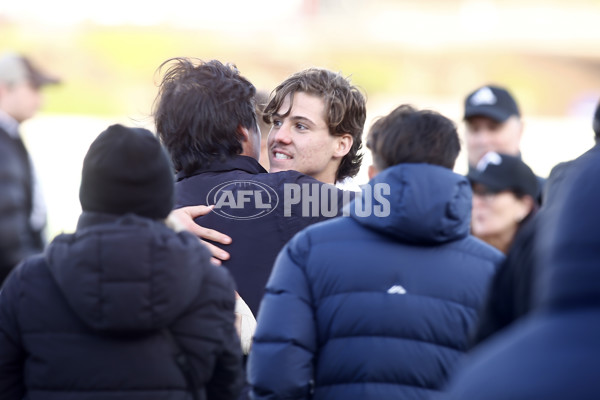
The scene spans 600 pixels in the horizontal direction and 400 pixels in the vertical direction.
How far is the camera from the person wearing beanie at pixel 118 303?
1.98 meters

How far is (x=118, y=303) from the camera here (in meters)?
1.97

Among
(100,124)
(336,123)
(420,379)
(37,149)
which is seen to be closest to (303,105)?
(336,123)

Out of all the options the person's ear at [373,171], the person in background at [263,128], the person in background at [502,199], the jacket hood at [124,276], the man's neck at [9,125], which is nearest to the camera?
the jacket hood at [124,276]

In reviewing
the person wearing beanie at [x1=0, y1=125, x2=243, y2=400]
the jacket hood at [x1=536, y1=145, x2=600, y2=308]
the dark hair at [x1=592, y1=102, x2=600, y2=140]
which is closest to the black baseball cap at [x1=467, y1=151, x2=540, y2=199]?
the dark hair at [x1=592, y1=102, x2=600, y2=140]

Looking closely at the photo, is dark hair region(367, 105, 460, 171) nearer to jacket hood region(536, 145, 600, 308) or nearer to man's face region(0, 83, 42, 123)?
jacket hood region(536, 145, 600, 308)

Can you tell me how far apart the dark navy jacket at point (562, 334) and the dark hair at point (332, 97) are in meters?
2.23

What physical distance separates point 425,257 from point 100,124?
1387 cm

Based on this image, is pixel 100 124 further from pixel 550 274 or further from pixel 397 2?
pixel 550 274

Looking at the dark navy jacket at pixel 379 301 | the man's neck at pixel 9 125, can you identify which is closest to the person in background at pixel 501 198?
the dark navy jacket at pixel 379 301

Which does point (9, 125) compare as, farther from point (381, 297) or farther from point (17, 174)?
point (381, 297)

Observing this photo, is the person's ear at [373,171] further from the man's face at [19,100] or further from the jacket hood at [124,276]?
the man's face at [19,100]

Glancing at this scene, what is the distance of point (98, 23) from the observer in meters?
18.5

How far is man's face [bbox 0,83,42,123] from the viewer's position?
228 inches

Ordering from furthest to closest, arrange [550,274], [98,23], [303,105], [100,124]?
1. [98,23]
2. [100,124]
3. [303,105]
4. [550,274]
